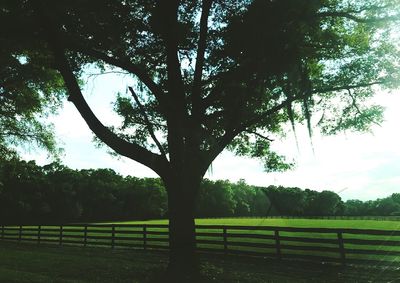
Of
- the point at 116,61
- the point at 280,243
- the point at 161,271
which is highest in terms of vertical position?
the point at 116,61

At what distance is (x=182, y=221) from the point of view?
37.6 ft

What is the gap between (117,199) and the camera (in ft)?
341

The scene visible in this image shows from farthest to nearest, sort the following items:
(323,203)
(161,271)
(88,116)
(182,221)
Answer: (323,203)
(161,271)
(182,221)
(88,116)

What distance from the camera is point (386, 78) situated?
13.3 m

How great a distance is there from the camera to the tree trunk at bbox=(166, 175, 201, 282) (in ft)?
37.4

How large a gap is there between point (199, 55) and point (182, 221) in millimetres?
4825

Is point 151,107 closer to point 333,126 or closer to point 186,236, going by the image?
point 186,236

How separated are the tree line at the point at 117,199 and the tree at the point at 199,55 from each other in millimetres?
52521

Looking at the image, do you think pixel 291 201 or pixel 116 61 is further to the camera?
pixel 291 201

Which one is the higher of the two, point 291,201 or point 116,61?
point 116,61

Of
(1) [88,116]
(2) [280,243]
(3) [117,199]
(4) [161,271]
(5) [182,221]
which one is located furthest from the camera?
(3) [117,199]

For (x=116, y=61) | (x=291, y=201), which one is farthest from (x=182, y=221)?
(x=291, y=201)

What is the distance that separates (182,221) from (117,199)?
9567 centimetres

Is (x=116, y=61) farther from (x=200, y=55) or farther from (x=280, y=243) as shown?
(x=280, y=243)
